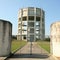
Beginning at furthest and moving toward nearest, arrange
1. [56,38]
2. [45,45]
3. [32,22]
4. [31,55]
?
1. [32,22]
2. [45,45]
3. [31,55]
4. [56,38]

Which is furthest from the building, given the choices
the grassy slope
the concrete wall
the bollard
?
the concrete wall

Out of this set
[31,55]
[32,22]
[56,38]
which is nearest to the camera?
[56,38]

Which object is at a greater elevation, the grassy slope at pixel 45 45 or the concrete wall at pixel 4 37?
the concrete wall at pixel 4 37

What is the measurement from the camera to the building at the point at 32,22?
9375 cm

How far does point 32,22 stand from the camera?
313 ft

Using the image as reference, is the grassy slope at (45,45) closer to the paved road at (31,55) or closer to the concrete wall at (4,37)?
the paved road at (31,55)

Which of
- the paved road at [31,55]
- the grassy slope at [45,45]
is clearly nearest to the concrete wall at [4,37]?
the paved road at [31,55]

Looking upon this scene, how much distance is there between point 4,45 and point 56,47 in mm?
4875

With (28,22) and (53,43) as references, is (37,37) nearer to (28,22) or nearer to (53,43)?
(28,22)

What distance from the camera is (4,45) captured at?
1698cm

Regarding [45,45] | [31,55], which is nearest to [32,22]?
[45,45]

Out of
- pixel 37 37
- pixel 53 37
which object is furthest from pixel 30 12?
pixel 53 37

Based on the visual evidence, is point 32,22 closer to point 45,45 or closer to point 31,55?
point 45,45

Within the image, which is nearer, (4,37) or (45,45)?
(4,37)
